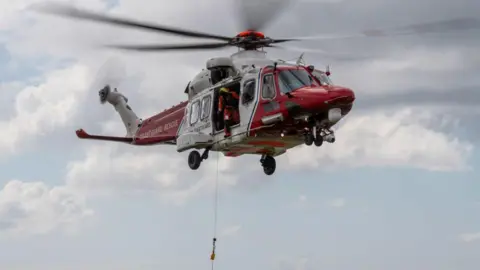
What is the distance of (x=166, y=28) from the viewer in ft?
80.4

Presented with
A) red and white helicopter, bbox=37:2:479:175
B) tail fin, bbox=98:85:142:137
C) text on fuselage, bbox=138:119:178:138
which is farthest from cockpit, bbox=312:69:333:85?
tail fin, bbox=98:85:142:137

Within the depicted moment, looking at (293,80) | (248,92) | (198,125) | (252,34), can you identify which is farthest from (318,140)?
(198,125)

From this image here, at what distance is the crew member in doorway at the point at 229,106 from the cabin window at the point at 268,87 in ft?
4.41

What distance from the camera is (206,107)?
25.8 meters

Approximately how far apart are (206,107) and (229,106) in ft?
4.00

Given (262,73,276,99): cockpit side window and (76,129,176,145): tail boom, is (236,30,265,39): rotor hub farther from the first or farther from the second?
(76,129,176,145): tail boom

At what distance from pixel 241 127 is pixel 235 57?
2.59m

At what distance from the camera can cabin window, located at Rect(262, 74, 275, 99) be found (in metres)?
23.5

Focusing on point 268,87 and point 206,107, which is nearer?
point 268,87

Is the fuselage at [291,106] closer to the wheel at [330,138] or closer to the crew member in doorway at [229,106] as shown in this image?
the wheel at [330,138]

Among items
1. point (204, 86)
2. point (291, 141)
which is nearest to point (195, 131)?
point (204, 86)

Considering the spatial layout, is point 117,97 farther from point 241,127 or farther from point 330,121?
point 330,121

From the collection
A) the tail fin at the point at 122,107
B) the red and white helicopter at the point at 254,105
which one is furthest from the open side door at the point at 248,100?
the tail fin at the point at 122,107

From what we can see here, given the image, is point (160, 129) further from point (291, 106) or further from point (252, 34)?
point (291, 106)
